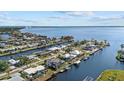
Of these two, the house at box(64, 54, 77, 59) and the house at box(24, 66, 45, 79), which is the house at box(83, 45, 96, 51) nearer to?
the house at box(64, 54, 77, 59)

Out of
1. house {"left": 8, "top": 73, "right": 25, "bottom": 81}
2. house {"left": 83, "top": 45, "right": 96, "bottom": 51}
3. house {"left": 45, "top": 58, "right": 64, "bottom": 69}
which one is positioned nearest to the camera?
house {"left": 8, "top": 73, "right": 25, "bottom": 81}

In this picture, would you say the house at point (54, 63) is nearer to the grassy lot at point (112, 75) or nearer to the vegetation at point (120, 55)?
the grassy lot at point (112, 75)

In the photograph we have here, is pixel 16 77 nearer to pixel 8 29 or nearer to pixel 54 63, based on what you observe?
pixel 54 63

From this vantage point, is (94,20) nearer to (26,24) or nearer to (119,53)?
(119,53)

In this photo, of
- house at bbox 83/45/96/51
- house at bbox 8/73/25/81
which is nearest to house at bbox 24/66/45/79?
house at bbox 8/73/25/81
